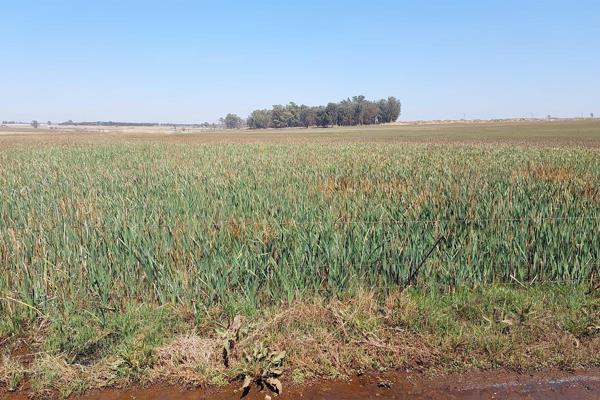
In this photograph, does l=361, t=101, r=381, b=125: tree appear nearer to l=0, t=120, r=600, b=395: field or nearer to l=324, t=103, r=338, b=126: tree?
l=324, t=103, r=338, b=126: tree

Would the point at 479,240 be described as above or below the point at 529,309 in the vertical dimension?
above

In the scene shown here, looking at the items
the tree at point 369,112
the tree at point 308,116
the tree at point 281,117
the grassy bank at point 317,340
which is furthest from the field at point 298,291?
the tree at point 281,117

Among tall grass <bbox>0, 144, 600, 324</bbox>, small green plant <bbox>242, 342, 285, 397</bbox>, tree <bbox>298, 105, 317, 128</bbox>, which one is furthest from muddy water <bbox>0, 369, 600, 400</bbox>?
tree <bbox>298, 105, 317, 128</bbox>

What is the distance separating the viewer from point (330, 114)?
14812cm

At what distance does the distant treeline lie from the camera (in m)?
149

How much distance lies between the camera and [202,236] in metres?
5.03

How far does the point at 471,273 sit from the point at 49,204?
25.2 ft

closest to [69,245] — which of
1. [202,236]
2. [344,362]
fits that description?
[202,236]

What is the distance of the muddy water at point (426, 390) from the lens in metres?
2.91

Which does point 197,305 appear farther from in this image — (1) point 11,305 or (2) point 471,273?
(2) point 471,273

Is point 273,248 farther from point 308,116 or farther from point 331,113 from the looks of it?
point 308,116

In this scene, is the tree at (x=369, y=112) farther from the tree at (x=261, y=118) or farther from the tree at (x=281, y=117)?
the tree at (x=261, y=118)

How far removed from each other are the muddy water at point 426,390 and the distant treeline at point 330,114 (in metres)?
149

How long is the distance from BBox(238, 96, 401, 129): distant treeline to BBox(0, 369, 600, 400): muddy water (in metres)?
149
